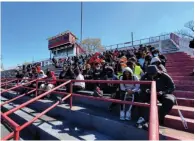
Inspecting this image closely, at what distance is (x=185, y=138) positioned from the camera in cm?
306

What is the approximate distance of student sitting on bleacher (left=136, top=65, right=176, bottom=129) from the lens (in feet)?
11.7

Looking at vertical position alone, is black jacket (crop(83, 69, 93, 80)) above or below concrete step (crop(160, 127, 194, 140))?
above

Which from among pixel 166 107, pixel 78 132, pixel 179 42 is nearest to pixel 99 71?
pixel 78 132

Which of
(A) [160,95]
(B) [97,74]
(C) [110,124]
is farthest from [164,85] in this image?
(B) [97,74]

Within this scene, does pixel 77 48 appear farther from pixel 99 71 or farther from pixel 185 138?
pixel 185 138

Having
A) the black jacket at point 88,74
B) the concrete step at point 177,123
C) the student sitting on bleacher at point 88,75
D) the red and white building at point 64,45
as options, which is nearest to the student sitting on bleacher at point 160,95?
the concrete step at point 177,123

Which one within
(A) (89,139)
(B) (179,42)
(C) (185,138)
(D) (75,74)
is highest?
(B) (179,42)

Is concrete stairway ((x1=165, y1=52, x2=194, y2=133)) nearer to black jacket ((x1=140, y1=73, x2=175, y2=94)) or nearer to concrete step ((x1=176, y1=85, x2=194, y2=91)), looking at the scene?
concrete step ((x1=176, y1=85, x2=194, y2=91))

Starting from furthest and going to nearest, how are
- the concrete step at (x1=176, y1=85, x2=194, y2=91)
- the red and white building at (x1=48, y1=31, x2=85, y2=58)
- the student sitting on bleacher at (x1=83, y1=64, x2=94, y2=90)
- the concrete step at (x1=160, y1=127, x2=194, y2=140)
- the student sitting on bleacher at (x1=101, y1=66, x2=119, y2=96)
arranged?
the red and white building at (x1=48, y1=31, x2=85, y2=58), the student sitting on bleacher at (x1=83, y1=64, x2=94, y2=90), the student sitting on bleacher at (x1=101, y1=66, x2=119, y2=96), the concrete step at (x1=176, y1=85, x2=194, y2=91), the concrete step at (x1=160, y1=127, x2=194, y2=140)

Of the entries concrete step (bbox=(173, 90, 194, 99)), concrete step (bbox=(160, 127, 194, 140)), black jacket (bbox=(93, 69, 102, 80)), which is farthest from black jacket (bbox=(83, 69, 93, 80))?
concrete step (bbox=(160, 127, 194, 140))

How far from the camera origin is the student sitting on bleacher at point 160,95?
140 inches

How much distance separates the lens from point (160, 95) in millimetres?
3734

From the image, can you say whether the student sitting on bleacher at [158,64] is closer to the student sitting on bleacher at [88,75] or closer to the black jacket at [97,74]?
the black jacket at [97,74]

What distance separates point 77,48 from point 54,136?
103 ft
